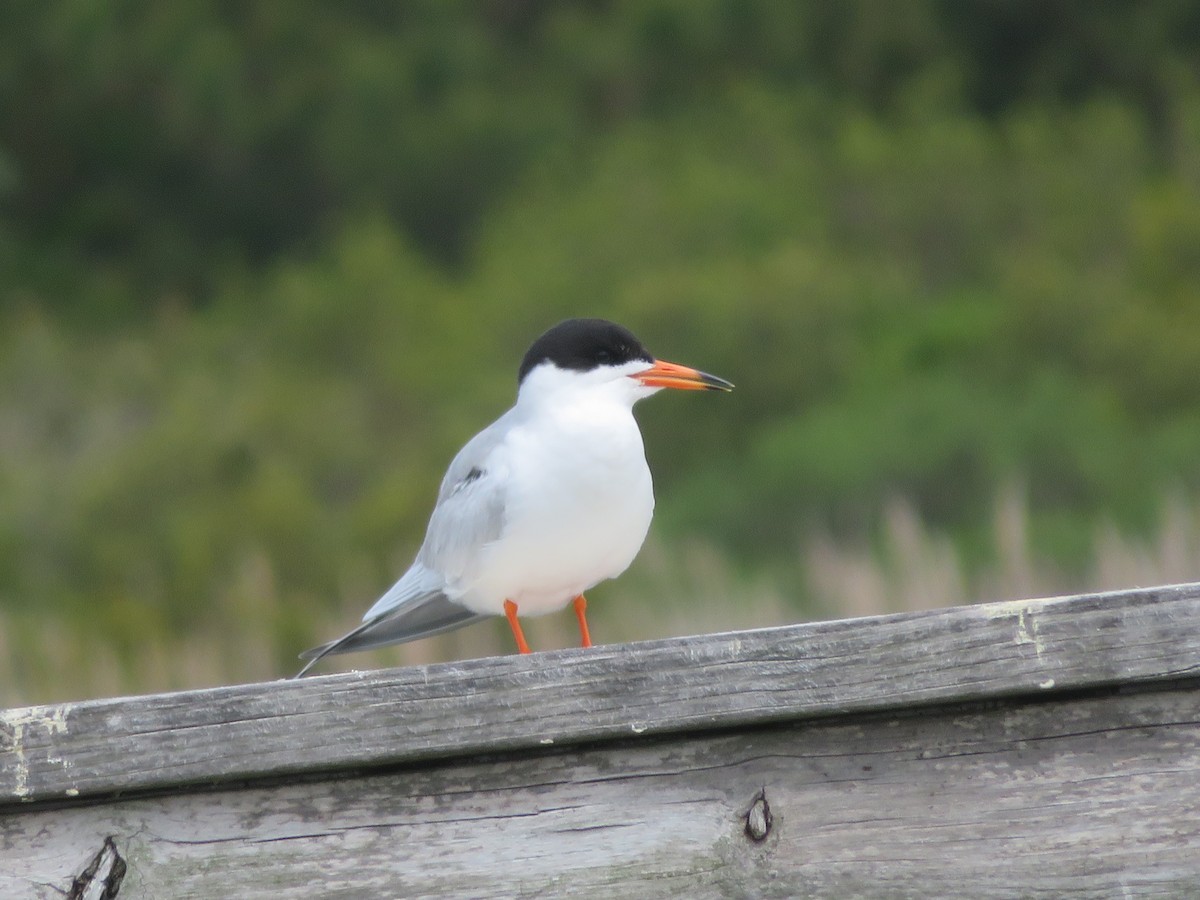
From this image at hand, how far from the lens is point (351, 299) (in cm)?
2088

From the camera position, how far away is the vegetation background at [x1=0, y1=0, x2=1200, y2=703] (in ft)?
47.0

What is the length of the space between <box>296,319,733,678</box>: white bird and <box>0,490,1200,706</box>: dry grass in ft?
11.9

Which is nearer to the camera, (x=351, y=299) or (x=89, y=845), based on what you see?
(x=89, y=845)

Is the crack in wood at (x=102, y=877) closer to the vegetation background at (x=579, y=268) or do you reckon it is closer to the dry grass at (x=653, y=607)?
the dry grass at (x=653, y=607)

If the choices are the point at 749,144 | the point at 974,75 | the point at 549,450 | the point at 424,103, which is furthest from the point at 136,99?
the point at 549,450

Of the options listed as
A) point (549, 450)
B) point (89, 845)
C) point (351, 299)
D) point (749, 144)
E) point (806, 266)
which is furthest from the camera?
point (749, 144)

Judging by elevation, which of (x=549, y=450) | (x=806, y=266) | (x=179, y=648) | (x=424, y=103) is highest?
(x=424, y=103)

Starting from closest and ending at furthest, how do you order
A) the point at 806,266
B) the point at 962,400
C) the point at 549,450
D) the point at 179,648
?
the point at 549,450, the point at 179,648, the point at 962,400, the point at 806,266

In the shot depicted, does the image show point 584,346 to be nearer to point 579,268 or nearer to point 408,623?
point 408,623

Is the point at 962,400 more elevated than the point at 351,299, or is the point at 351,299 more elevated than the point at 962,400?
the point at 351,299

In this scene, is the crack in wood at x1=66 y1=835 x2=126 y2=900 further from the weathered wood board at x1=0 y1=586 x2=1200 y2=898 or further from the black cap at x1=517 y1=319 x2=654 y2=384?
the black cap at x1=517 y1=319 x2=654 y2=384

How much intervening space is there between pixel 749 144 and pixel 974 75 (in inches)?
144

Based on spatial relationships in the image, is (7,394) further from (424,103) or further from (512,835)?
(512,835)

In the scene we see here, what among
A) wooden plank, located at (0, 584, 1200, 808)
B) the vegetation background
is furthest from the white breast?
the vegetation background
